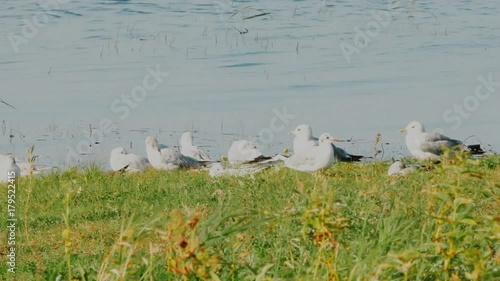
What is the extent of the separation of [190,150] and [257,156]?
132cm

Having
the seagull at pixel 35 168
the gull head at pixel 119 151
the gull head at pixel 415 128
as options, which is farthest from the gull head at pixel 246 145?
the seagull at pixel 35 168

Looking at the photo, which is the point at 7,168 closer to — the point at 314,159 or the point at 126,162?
the point at 126,162

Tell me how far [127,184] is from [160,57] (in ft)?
31.0

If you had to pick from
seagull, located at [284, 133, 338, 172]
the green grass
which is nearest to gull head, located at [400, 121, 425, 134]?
the green grass

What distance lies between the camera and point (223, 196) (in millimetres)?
10375

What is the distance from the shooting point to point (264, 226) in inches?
336

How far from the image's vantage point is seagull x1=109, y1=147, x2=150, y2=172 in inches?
543

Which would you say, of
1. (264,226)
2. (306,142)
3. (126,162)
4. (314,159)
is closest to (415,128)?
(306,142)

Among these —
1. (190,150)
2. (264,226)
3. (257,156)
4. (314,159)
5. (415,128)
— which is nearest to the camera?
(264,226)

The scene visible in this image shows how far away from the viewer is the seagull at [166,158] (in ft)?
45.3

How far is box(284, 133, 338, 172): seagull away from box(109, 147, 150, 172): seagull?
6.61 feet

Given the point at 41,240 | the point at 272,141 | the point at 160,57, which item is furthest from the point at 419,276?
the point at 160,57

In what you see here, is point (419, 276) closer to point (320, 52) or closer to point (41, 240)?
point (41, 240)

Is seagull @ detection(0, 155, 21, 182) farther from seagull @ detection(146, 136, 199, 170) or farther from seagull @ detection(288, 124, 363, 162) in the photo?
seagull @ detection(288, 124, 363, 162)
